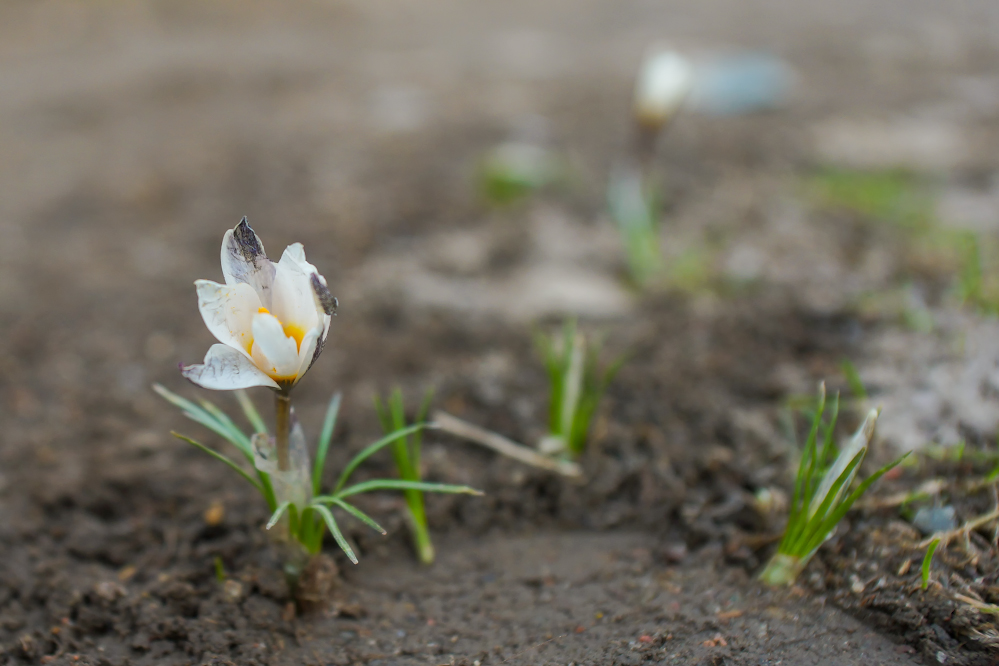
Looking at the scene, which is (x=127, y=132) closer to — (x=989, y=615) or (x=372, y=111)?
(x=372, y=111)

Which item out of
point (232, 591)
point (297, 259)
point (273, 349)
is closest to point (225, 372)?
point (273, 349)

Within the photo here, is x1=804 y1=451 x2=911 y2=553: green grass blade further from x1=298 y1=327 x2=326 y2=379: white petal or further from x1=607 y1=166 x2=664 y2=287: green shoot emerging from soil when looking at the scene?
x1=607 y1=166 x2=664 y2=287: green shoot emerging from soil

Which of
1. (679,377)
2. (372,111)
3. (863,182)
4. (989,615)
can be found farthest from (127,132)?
(989,615)

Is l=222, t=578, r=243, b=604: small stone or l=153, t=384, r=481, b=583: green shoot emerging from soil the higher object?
l=153, t=384, r=481, b=583: green shoot emerging from soil

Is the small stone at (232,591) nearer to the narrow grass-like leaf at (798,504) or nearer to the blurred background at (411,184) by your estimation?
the blurred background at (411,184)

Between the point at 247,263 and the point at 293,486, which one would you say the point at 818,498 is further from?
the point at 247,263

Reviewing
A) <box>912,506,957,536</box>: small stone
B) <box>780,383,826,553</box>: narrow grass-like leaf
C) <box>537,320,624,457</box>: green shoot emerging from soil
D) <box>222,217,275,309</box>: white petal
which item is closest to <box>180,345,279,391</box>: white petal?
<box>222,217,275,309</box>: white petal

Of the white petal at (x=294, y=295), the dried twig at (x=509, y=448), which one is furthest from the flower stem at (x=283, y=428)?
the dried twig at (x=509, y=448)
